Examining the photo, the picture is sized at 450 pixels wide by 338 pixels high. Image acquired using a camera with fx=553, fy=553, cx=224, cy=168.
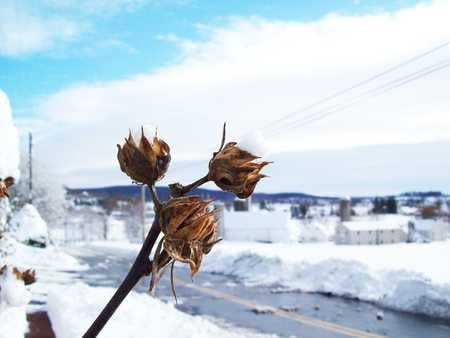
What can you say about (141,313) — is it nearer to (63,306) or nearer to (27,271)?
(63,306)

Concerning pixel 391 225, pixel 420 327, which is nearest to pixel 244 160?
pixel 420 327

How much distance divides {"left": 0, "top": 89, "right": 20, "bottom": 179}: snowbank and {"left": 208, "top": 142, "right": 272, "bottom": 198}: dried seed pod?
83 centimetres

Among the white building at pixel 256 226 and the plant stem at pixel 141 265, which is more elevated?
the plant stem at pixel 141 265

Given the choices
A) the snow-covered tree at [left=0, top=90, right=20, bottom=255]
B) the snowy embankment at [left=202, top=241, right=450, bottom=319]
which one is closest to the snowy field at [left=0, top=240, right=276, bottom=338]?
the snowy embankment at [left=202, top=241, right=450, bottom=319]

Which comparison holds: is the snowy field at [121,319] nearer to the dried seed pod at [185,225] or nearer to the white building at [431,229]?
the dried seed pod at [185,225]

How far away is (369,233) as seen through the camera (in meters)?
59.1

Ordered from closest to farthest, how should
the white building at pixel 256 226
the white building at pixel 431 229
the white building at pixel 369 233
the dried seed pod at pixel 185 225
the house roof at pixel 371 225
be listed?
the dried seed pod at pixel 185 225 → the white building at pixel 256 226 → the white building at pixel 369 233 → the house roof at pixel 371 225 → the white building at pixel 431 229

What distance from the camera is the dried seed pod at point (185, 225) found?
663 mm

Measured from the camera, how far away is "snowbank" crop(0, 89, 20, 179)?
141cm

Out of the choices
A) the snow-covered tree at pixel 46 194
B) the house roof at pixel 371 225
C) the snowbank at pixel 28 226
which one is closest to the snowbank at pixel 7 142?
the snowbank at pixel 28 226

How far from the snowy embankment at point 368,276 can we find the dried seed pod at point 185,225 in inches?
570

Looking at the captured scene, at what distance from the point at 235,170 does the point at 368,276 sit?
17642mm

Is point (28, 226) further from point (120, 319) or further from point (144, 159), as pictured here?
point (144, 159)

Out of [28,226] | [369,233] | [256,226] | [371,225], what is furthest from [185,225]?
[371,225]
